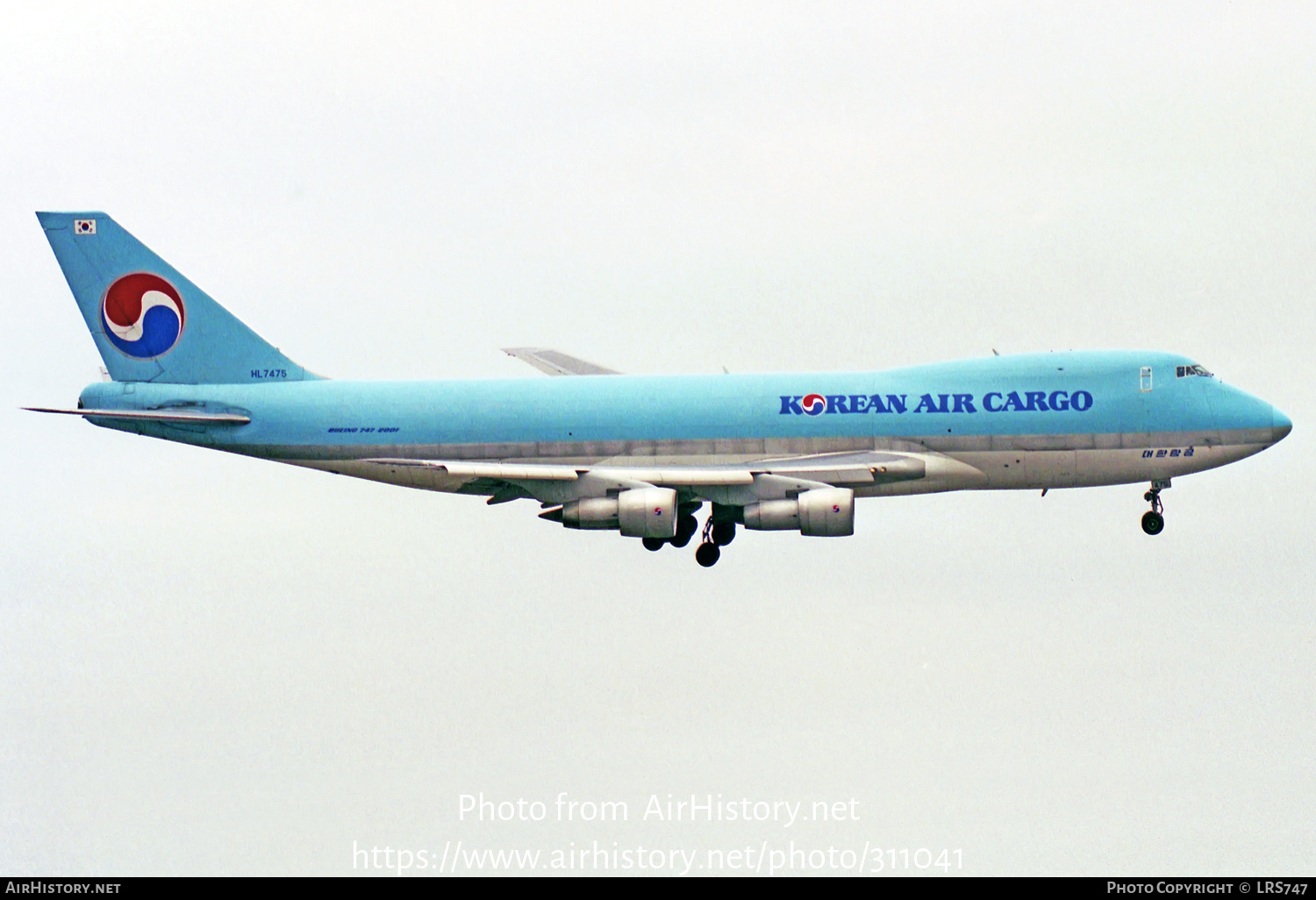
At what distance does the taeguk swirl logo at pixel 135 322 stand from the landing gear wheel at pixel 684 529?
16.7 m

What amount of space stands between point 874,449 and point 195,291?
21.5 meters

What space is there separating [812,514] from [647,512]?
4402mm

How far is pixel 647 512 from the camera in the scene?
40969mm

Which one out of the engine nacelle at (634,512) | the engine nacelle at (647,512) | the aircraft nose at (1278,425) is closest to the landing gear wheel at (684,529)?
the engine nacelle at (634,512)

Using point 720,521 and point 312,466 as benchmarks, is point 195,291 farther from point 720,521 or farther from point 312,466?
point 720,521

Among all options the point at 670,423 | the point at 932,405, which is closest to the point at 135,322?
the point at 670,423

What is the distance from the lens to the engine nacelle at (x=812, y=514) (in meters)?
40.8

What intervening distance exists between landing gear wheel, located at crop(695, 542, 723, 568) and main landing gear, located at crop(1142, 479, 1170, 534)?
1258cm

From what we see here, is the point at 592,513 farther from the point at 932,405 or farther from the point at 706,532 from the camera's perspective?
the point at 932,405

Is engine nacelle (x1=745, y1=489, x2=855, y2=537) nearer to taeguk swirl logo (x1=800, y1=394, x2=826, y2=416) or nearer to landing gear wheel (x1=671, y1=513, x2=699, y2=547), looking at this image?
taeguk swirl logo (x1=800, y1=394, x2=826, y2=416)

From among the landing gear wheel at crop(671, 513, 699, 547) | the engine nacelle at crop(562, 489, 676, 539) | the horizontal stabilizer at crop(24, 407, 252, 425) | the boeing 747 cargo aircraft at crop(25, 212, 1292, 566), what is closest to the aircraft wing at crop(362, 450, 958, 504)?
the boeing 747 cargo aircraft at crop(25, 212, 1292, 566)

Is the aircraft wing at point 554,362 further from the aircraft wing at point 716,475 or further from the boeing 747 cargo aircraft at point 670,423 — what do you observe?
the aircraft wing at point 716,475

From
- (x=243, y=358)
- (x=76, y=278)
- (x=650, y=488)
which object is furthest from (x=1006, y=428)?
(x=76, y=278)

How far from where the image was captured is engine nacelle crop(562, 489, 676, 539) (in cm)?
4103
